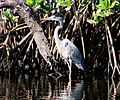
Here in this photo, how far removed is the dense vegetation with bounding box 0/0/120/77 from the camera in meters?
16.2

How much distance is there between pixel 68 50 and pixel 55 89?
3.14 metres

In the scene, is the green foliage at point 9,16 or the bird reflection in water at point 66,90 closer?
the bird reflection in water at point 66,90

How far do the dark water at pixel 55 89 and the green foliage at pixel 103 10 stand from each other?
1.53 meters

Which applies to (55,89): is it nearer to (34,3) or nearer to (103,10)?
(103,10)

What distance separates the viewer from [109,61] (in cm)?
1559

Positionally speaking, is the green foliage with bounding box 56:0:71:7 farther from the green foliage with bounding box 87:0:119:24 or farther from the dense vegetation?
the green foliage with bounding box 87:0:119:24

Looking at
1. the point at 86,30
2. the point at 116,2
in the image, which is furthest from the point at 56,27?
the point at 116,2

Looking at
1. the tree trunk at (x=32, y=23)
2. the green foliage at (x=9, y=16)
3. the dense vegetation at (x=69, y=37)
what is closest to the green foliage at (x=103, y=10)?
the dense vegetation at (x=69, y=37)

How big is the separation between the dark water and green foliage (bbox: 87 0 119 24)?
5.02 feet

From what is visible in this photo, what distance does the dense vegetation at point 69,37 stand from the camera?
1620 centimetres

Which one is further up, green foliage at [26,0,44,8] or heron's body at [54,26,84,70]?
green foliage at [26,0,44,8]

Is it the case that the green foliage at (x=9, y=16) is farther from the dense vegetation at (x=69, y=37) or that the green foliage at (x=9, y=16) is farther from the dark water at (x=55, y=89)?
the dark water at (x=55, y=89)

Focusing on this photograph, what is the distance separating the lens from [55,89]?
13.4 m

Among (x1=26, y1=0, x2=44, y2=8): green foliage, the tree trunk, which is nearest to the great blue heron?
(x1=26, y1=0, x2=44, y2=8): green foliage
